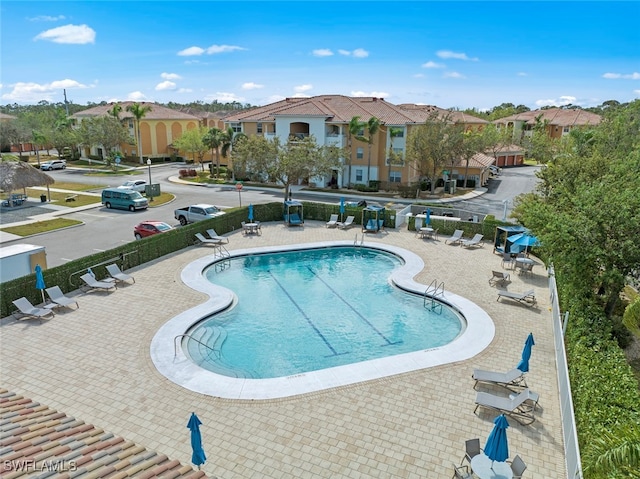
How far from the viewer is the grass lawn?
29703mm

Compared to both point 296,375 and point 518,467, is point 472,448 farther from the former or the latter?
point 296,375

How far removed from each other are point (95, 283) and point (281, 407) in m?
11.8

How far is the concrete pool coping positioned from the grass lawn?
1688cm

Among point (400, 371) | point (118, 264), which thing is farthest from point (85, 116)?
point (400, 371)

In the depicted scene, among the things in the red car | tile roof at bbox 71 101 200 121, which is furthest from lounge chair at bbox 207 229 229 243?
tile roof at bbox 71 101 200 121

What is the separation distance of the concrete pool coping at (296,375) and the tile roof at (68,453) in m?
3.61

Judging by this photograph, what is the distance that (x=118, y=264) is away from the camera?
21.8 metres

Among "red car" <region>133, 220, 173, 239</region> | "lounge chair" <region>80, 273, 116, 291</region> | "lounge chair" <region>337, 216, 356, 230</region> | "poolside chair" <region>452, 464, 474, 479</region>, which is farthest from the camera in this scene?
"lounge chair" <region>337, 216, 356, 230</region>

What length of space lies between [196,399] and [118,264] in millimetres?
11554

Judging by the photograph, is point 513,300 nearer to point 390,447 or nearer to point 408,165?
point 390,447

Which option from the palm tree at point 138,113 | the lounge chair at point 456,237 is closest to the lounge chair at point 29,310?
the lounge chair at point 456,237

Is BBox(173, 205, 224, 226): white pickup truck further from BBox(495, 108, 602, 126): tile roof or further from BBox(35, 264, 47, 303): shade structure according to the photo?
BBox(495, 108, 602, 126): tile roof

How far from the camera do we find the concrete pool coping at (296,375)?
42.8ft

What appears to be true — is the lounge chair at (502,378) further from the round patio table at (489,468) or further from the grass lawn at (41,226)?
the grass lawn at (41,226)
